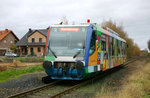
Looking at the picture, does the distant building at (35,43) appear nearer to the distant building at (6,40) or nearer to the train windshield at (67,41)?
the distant building at (6,40)

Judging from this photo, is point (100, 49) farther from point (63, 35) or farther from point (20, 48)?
point (20, 48)

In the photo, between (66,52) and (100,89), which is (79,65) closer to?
(66,52)

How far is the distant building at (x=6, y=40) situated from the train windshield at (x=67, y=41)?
60060mm

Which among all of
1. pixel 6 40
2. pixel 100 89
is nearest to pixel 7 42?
pixel 6 40

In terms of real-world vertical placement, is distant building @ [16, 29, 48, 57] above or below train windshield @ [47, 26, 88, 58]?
above

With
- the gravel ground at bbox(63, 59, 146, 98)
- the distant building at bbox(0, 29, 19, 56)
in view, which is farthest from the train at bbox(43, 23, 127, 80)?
the distant building at bbox(0, 29, 19, 56)

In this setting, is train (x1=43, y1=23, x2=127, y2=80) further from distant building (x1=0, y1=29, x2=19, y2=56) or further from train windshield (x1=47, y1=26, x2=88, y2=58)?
distant building (x1=0, y1=29, x2=19, y2=56)

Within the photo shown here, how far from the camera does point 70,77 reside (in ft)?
32.6

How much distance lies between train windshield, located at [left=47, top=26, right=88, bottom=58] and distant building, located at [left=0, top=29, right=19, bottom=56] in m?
60.1

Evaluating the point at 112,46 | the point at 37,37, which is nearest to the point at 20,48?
the point at 37,37

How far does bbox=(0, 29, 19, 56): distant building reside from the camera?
222ft

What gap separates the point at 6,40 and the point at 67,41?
208ft

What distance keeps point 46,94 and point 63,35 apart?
11.2 ft

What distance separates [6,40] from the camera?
229 feet
